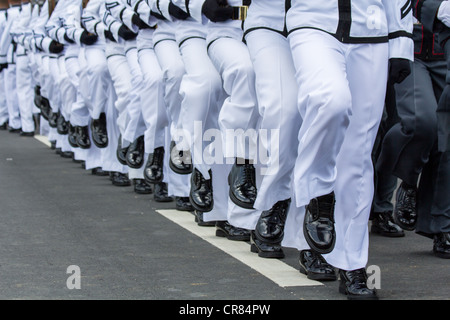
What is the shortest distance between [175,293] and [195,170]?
223 cm

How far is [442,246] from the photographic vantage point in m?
6.77

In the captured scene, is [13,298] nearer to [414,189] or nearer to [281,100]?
[281,100]

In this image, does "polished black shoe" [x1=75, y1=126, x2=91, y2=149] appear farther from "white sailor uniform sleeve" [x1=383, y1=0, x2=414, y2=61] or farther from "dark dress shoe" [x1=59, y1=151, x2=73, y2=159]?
"white sailor uniform sleeve" [x1=383, y1=0, x2=414, y2=61]

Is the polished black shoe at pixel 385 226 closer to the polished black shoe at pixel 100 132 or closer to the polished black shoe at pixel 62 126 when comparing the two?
the polished black shoe at pixel 100 132

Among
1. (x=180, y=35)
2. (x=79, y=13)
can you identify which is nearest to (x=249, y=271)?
(x=180, y=35)

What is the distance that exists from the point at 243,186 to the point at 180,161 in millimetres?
1676

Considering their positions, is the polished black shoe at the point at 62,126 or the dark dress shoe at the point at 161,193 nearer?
the dark dress shoe at the point at 161,193

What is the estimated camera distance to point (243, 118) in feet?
22.7

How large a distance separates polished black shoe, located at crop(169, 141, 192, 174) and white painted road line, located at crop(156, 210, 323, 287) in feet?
1.24

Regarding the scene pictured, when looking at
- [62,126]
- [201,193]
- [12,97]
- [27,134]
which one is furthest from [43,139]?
[201,193]

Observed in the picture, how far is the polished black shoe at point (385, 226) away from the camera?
771 centimetres

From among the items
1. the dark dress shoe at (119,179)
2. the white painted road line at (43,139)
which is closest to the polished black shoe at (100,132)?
the dark dress shoe at (119,179)

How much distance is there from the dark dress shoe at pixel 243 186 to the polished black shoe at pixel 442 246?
45.1 inches

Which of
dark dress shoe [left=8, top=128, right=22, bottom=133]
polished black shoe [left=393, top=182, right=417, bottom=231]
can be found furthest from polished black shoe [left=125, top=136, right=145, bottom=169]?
dark dress shoe [left=8, top=128, right=22, bottom=133]
